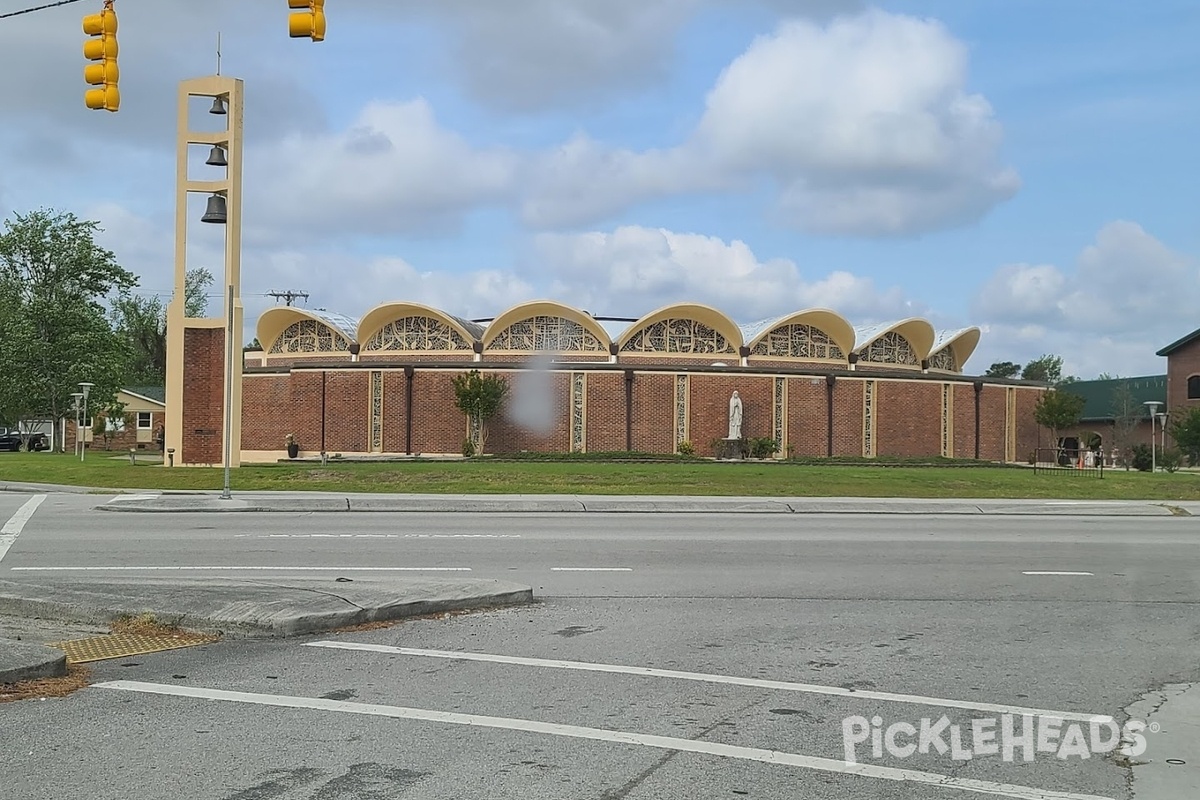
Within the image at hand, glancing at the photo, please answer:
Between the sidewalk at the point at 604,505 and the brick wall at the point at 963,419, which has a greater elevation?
the brick wall at the point at 963,419

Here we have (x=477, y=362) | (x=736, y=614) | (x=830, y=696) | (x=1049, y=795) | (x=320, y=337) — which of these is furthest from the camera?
(x=320, y=337)

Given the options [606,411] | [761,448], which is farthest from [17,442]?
[761,448]

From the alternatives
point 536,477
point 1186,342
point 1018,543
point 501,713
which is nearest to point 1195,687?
point 501,713

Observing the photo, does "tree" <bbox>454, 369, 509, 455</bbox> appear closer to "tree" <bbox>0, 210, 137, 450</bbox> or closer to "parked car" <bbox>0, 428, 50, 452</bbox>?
"tree" <bbox>0, 210, 137, 450</bbox>

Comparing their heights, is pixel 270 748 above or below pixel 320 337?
below

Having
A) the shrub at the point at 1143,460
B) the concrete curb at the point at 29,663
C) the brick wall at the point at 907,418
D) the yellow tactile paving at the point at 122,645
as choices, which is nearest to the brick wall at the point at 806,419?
the brick wall at the point at 907,418

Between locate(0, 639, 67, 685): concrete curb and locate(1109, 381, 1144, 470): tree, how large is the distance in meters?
56.6

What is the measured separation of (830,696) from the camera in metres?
7.16

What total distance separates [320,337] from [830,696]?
46.3m

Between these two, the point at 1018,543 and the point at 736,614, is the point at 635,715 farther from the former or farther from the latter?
the point at 1018,543

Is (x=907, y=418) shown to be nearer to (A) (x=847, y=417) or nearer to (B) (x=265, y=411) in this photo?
(A) (x=847, y=417)

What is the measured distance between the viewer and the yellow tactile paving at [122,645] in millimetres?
8031

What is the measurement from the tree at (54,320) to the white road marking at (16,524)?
3589cm

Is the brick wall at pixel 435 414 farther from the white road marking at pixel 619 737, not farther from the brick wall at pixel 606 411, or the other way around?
the white road marking at pixel 619 737
